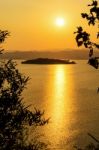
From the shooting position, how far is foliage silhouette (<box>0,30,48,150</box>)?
21000 millimetres

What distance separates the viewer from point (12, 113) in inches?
844

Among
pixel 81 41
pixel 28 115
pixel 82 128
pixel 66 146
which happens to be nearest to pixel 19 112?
pixel 28 115

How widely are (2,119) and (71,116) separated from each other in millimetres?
76306

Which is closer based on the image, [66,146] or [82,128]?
[66,146]

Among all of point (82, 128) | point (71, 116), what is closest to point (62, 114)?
point (71, 116)

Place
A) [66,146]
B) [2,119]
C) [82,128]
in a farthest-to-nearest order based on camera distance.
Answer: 1. [82,128]
2. [66,146]
3. [2,119]

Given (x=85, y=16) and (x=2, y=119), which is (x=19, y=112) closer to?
(x=2, y=119)

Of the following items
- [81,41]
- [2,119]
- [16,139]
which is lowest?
[16,139]

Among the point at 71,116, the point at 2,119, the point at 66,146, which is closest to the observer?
the point at 2,119

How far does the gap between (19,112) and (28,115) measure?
54cm

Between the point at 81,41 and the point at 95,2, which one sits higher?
the point at 95,2

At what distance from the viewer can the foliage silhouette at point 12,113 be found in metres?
21.0

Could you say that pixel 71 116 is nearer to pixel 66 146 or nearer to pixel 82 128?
pixel 82 128

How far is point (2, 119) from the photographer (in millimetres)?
20812
